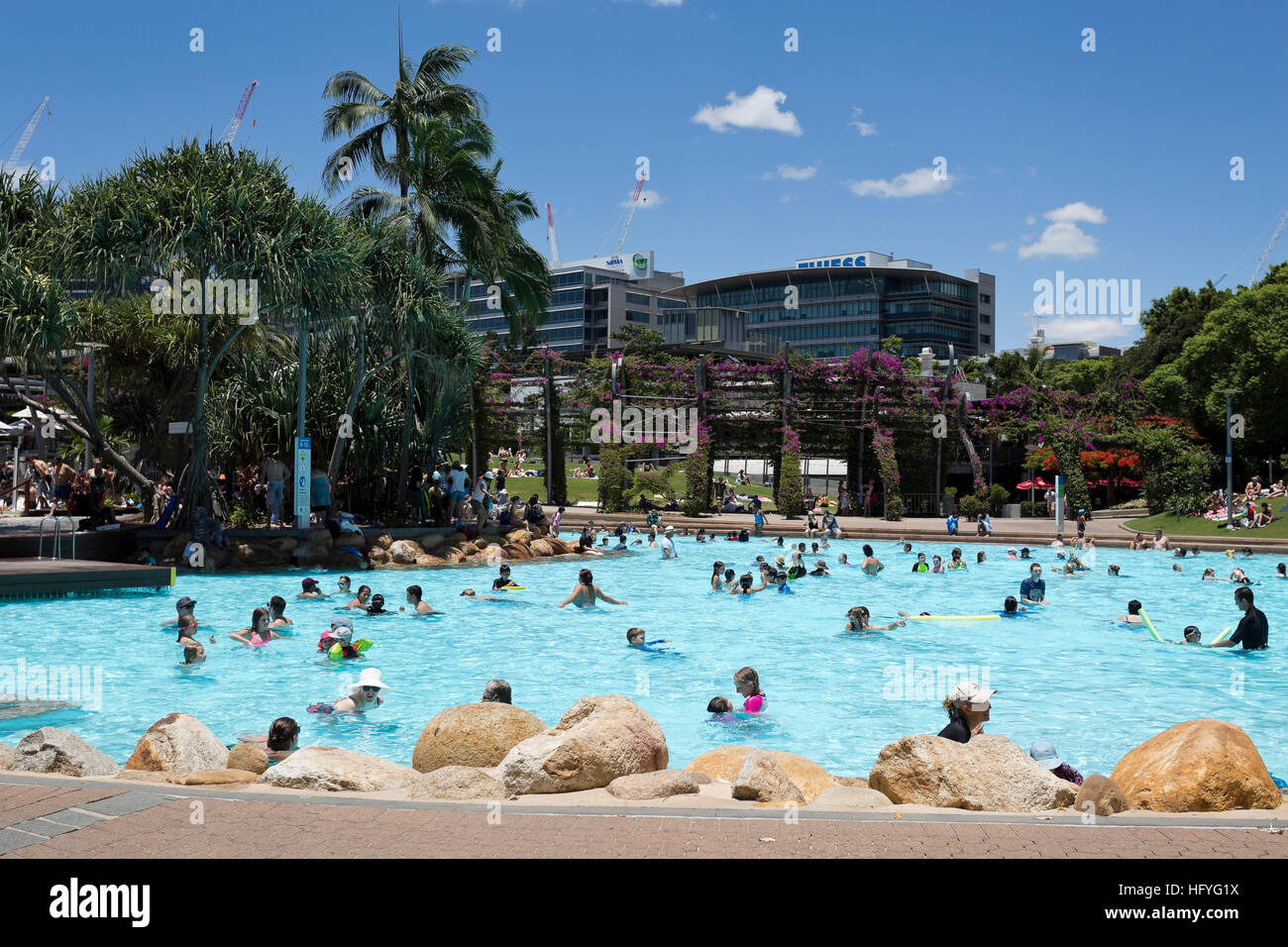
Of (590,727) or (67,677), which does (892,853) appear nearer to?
(590,727)

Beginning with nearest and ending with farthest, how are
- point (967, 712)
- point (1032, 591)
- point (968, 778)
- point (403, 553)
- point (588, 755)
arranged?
1. point (968, 778)
2. point (588, 755)
3. point (967, 712)
4. point (1032, 591)
5. point (403, 553)

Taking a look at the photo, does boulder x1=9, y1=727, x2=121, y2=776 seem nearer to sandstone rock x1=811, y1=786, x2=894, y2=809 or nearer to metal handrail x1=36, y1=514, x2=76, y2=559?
sandstone rock x1=811, y1=786, x2=894, y2=809

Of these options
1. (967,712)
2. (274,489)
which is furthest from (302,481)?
(967,712)

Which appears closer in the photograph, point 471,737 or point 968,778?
point 968,778

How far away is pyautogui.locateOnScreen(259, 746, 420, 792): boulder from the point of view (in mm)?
6391

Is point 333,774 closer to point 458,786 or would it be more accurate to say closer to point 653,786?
point 458,786

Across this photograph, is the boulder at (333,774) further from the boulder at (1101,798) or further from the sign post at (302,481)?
the sign post at (302,481)

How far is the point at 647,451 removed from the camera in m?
42.6

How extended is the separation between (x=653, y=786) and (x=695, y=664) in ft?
30.1

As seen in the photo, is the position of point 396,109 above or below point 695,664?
above

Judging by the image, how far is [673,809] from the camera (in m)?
5.59

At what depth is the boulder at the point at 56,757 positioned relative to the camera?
6.81 m

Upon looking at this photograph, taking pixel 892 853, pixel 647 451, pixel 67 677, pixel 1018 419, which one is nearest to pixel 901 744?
pixel 892 853
